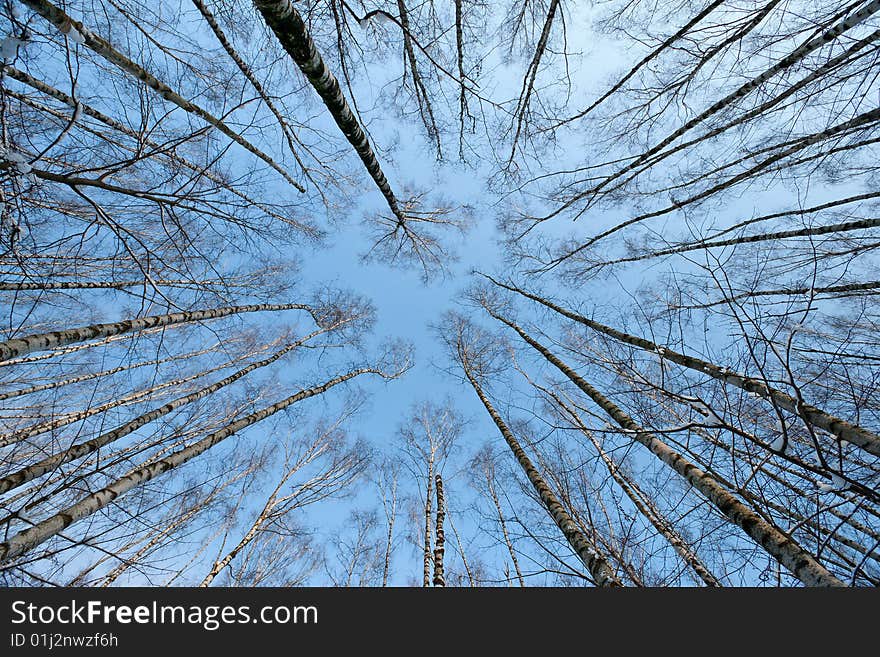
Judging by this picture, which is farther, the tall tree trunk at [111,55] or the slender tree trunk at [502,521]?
the slender tree trunk at [502,521]

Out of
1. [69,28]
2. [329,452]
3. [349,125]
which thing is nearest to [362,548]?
[329,452]

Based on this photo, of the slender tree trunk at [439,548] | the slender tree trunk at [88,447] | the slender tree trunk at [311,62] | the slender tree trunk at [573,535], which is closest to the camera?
the slender tree trunk at [311,62]

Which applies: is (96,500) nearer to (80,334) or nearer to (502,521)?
(80,334)

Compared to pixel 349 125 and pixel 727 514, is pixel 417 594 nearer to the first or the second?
pixel 727 514

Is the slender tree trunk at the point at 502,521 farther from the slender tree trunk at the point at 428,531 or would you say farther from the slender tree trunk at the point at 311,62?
the slender tree trunk at the point at 311,62

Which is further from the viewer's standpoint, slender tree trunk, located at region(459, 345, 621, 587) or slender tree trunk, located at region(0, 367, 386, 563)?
slender tree trunk, located at region(459, 345, 621, 587)

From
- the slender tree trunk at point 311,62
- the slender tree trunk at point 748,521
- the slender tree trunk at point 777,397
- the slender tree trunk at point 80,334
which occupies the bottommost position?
the slender tree trunk at point 748,521

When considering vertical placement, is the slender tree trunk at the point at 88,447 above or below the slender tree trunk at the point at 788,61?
below

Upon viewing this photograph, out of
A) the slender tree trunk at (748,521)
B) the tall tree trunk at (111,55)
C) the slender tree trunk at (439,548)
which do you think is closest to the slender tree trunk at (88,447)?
the tall tree trunk at (111,55)

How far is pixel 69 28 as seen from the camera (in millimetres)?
2107

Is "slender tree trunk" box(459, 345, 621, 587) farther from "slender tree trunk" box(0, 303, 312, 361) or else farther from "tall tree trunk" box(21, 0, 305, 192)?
"slender tree trunk" box(0, 303, 312, 361)

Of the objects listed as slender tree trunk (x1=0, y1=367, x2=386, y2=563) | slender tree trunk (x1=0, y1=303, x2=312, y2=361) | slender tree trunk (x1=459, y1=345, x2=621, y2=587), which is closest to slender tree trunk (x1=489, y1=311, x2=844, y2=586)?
slender tree trunk (x1=459, y1=345, x2=621, y2=587)

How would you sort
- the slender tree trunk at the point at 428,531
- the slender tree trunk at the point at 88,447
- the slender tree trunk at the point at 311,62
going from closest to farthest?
the slender tree trunk at the point at 311,62 < the slender tree trunk at the point at 88,447 < the slender tree trunk at the point at 428,531

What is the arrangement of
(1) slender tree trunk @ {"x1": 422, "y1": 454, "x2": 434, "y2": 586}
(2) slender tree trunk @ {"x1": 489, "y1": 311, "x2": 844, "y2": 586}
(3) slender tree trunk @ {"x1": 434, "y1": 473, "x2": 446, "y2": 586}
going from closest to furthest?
(2) slender tree trunk @ {"x1": 489, "y1": 311, "x2": 844, "y2": 586}
(3) slender tree trunk @ {"x1": 434, "y1": 473, "x2": 446, "y2": 586}
(1) slender tree trunk @ {"x1": 422, "y1": 454, "x2": 434, "y2": 586}
